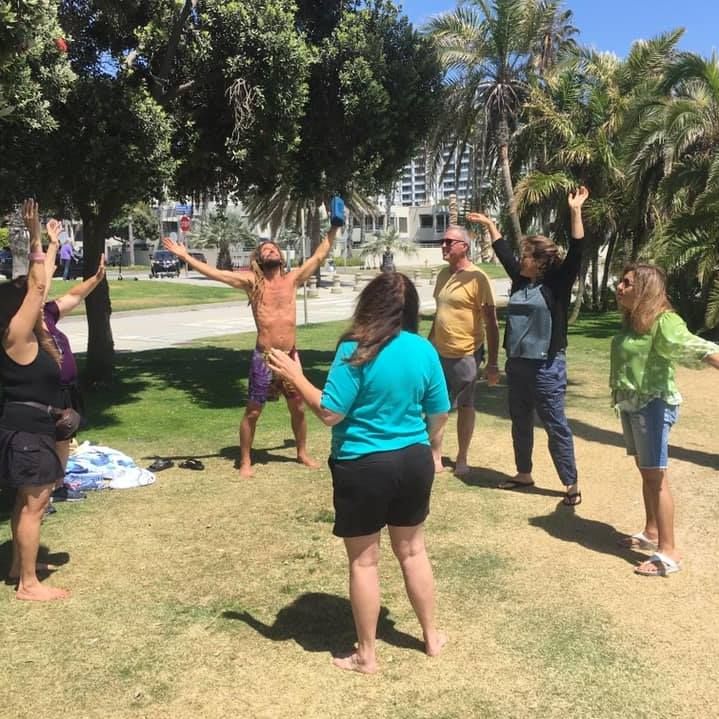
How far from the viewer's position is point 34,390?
377cm

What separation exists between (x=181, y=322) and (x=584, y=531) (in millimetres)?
18474

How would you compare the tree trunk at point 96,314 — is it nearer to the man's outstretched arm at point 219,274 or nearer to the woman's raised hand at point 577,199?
the man's outstretched arm at point 219,274

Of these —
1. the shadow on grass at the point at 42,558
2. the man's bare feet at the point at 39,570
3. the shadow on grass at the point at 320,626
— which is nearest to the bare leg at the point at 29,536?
the man's bare feet at the point at 39,570

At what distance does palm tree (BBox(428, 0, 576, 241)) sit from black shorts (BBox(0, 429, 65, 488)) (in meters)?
14.8

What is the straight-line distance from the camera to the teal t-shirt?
2.98 m

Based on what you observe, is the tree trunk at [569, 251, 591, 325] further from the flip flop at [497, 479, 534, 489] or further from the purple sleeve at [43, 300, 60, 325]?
the purple sleeve at [43, 300, 60, 325]

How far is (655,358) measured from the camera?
13.7 feet

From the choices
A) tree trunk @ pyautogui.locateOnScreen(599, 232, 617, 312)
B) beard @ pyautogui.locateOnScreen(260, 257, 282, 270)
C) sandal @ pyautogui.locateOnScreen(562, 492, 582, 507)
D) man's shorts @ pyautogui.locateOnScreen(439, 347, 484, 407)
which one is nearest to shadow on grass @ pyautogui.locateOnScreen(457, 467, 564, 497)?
sandal @ pyautogui.locateOnScreen(562, 492, 582, 507)

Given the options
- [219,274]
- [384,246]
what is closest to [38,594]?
[219,274]

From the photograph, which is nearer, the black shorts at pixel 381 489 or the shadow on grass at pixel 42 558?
the black shorts at pixel 381 489

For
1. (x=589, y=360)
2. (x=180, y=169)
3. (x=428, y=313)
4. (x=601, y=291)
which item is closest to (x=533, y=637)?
(x=180, y=169)

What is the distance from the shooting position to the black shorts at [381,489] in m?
2.98

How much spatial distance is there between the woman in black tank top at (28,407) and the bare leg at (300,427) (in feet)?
8.09

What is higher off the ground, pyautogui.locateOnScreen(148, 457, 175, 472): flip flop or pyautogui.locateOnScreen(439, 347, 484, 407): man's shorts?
pyautogui.locateOnScreen(439, 347, 484, 407): man's shorts
